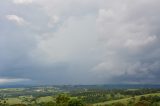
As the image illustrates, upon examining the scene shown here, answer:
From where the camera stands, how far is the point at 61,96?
19388 centimetres

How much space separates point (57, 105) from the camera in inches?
7382

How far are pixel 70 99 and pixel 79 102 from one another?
553cm

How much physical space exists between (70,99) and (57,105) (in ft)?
30.2

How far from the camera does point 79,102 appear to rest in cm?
18350

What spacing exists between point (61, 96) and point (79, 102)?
1523 cm

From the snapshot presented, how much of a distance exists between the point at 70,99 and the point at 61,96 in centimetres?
1101

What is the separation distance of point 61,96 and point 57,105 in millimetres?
8007

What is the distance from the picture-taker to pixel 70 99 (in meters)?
184
